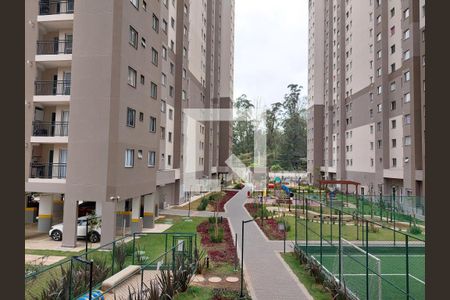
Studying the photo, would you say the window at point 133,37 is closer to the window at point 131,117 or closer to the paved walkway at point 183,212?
the window at point 131,117

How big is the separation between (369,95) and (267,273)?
113ft

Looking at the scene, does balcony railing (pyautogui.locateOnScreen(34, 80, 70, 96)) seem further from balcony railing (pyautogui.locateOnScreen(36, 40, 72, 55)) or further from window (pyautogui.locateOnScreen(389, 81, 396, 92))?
window (pyautogui.locateOnScreen(389, 81, 396, 92))

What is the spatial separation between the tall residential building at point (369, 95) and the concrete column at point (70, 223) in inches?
811

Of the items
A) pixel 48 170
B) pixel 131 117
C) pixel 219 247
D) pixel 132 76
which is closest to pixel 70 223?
pixel 48 170

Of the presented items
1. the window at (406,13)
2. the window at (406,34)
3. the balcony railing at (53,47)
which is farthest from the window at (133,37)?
the window at (406,13)

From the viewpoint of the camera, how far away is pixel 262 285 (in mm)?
11062

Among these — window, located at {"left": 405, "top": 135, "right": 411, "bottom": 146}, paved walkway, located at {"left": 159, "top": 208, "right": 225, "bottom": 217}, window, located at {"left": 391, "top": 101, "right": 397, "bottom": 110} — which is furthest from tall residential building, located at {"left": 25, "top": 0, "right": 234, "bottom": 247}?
window, located at {"left": 391, "top": 101, "right": 397, "bottom": 110}

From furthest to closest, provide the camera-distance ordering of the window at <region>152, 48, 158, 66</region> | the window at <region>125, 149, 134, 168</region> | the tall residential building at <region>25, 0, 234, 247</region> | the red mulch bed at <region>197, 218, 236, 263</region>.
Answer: the window at <region>152, 48, 158, 66</region>
the window at <region>125, 149, 134, 168</region>
the tall residential building at <region>25, 0, 234, 247</region>
the red mulch bed at <region>197, 218, 236, 263</region>

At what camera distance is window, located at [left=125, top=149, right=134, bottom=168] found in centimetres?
1797

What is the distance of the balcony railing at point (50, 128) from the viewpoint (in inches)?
715

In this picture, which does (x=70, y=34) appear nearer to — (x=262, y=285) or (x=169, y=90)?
(x=169, y=90)

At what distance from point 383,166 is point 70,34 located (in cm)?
3311

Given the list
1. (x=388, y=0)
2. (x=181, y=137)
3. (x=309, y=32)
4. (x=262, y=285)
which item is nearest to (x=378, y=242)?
(x=262, y=285)

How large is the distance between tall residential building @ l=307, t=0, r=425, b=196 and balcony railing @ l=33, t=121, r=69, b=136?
2241 centimetres
